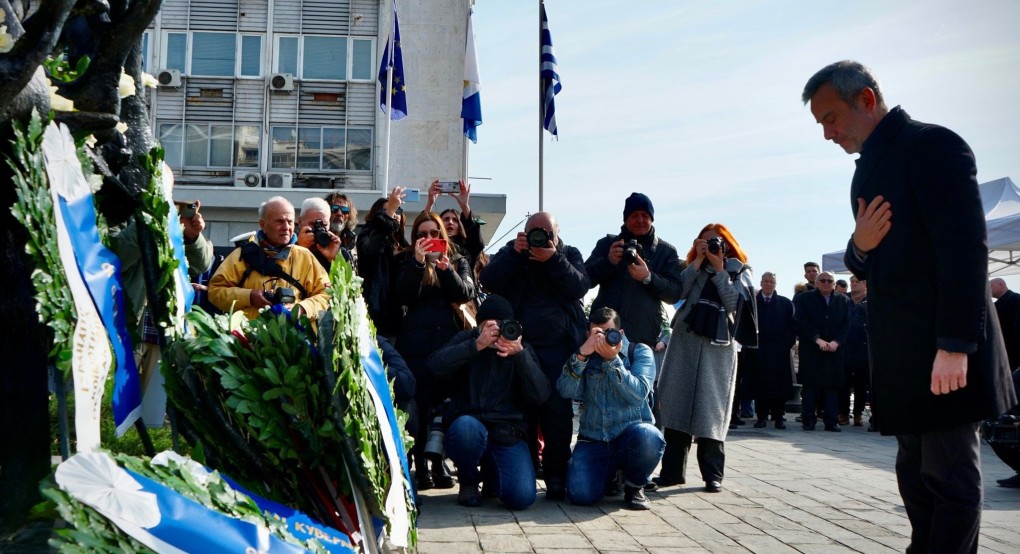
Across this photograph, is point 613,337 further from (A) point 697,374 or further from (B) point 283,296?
(B) point 283,296

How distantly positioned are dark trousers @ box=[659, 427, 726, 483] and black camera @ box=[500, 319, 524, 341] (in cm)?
145

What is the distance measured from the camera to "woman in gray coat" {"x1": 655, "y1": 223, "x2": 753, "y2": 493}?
638 centimetres

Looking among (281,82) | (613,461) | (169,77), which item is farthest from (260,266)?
(169,77)

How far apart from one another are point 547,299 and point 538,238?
1.48ft

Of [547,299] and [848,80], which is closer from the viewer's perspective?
[848,80]

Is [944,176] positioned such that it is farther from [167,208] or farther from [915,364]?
[167,208]

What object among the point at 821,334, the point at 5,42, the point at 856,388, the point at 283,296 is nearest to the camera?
the point at 5,42

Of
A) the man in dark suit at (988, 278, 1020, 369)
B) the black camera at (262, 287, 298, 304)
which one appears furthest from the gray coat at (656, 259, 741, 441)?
the man in dark suit at (988, 278, 1020, 369)

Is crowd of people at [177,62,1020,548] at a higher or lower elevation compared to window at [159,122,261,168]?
lower

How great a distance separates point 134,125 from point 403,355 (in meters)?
3.54

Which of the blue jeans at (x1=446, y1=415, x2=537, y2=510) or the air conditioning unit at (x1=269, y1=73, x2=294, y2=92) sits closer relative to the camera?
the blue jeans at (x1=446, y1=415, x2=537, y2=510)

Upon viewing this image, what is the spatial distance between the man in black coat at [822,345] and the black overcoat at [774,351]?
17cm

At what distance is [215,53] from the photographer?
24047 millimetres

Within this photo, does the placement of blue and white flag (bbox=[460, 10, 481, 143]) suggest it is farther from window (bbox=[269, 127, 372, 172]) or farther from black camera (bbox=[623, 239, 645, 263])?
window (bbox=[269, 127, 372, 172])
